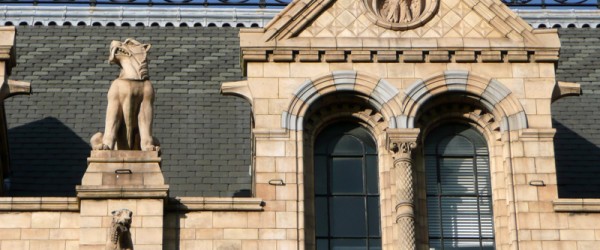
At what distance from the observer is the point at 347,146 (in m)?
40.6

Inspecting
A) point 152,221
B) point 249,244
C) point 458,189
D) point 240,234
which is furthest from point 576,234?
point 152,221

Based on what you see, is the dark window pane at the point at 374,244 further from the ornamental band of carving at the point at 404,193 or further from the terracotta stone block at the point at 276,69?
the terracotta stone block at the point at 276,69

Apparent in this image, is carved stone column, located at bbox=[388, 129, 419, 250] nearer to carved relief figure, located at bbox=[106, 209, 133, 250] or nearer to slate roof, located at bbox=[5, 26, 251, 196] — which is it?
slate roof, located at bbox=[5, 26, 251, 196]

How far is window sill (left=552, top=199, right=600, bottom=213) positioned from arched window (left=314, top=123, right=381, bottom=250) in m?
3.48

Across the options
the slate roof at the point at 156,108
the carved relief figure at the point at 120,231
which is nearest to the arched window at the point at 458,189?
the slate roof at the point at 156,108

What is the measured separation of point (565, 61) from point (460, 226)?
32.0 feet

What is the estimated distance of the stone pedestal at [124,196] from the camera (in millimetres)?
37781

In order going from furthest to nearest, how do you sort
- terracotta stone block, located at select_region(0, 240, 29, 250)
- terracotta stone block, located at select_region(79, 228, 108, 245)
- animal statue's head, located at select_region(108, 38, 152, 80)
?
animal statue's head, located at select_region(108, 38, 152, 80) → terracotta stone block, located at select_region(0, 240, 29, 250) → terracotta stone block, located at select_region(79, 228, 108, 245)

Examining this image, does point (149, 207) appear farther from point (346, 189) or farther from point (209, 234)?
point (346, 189)

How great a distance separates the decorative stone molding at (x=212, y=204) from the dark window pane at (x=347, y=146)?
2.63 m

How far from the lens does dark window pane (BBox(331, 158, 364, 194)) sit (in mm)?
40000

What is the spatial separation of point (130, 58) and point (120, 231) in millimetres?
4342

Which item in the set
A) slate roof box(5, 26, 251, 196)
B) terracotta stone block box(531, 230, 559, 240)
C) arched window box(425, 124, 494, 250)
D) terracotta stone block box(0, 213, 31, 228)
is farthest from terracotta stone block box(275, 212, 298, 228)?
terracotta stone block box(0, 213, 31, 228)

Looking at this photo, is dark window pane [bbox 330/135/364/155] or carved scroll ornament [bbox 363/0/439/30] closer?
dark window pane [bbox 330/135/364/155]
